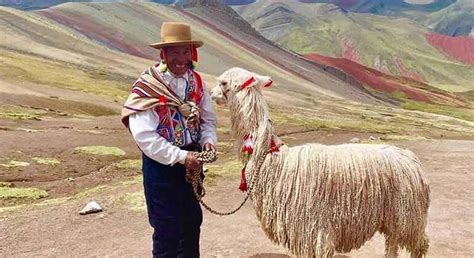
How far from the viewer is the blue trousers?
17.8 feet

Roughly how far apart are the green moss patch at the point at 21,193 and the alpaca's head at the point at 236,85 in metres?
8.44

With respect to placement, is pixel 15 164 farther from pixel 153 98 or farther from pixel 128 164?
pixel 153 98

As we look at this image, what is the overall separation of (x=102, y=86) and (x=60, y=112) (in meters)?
14.1

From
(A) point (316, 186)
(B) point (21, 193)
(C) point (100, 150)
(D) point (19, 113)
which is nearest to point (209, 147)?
(A) point (316, 186)

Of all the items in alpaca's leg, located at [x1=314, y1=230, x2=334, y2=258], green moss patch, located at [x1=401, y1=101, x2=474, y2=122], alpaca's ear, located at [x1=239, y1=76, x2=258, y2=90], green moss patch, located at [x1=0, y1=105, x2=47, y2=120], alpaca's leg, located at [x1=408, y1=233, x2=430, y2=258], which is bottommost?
green moss patch, located at [x1=401, y1=101, x2=474, y2=122]

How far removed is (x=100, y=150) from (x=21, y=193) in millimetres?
6552

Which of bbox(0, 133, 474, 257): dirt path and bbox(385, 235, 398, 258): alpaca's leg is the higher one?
bbox(385, 235, 398, 258): alpaca's leg

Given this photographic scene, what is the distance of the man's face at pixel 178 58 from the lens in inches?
209

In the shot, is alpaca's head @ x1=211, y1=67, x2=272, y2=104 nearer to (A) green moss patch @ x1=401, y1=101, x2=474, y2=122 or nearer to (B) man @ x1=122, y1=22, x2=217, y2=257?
(B) man @ x1=122, y1=22, x2=217, y2=257

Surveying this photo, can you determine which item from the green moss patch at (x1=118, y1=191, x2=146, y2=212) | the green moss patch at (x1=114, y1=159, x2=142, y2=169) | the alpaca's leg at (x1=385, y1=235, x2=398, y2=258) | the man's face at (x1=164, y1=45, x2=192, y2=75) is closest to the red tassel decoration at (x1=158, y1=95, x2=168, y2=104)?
the man's face at (x1=164, y1=45, x2=192, y2=75)

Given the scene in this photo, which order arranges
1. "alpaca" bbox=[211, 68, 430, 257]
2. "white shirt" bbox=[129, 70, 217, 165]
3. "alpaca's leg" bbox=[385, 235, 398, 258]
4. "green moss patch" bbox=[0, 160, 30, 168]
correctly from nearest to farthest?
1. "white shirt" bbox=[129, 70, 217, 165]
2. "alpaca" bbox=[211, 68, 430, 257]
3. "alpaca's leg" bbox=[385, 235, 398, 258]
4. "green moss patch" bbox=[0, 160, 30, 168]

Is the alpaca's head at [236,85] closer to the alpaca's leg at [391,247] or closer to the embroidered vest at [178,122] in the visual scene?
the embroidered vest at [178,122]

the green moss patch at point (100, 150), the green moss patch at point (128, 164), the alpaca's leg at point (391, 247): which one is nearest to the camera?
the alpaca's leg at point (391, 247)

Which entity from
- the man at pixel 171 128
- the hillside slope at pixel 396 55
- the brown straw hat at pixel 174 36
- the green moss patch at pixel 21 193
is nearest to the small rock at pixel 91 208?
the green moss patch at pixel 21 193
